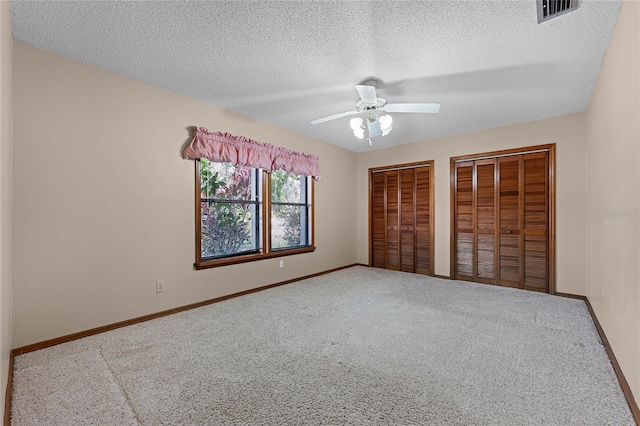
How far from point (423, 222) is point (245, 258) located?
10.3 ft

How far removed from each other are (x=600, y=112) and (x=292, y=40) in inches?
115

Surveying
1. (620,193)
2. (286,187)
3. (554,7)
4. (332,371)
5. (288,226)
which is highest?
(554,7)

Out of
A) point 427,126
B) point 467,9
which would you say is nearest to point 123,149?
point 467,9

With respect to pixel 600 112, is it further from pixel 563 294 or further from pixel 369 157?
pixel 369 157

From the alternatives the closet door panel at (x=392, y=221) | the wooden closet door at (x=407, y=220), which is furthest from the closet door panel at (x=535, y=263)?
the closet door panel at (x=392, y=221)

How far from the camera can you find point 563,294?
380 centimetres

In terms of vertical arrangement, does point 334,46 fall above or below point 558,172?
above

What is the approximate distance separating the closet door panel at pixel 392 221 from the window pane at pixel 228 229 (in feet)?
8.70

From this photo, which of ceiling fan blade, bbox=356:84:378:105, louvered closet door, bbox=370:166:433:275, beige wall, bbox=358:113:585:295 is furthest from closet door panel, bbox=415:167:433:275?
ceiling fan blade, bbox=356:84:378:105

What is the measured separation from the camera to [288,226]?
471 cm

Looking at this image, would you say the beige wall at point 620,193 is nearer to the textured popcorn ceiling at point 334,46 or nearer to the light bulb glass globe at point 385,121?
the textured popcorn ceiling at point 334,46

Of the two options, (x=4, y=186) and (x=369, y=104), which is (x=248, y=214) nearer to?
(x=369, y=104)

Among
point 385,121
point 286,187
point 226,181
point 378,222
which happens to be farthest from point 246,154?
point 378,222

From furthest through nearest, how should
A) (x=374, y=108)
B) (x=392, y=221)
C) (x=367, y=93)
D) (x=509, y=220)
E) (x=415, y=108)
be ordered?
(x=392, y=221) → (x=509, y=220) → (x=374, y=108) → (x=415, y=108) → (x=367, y=93)
